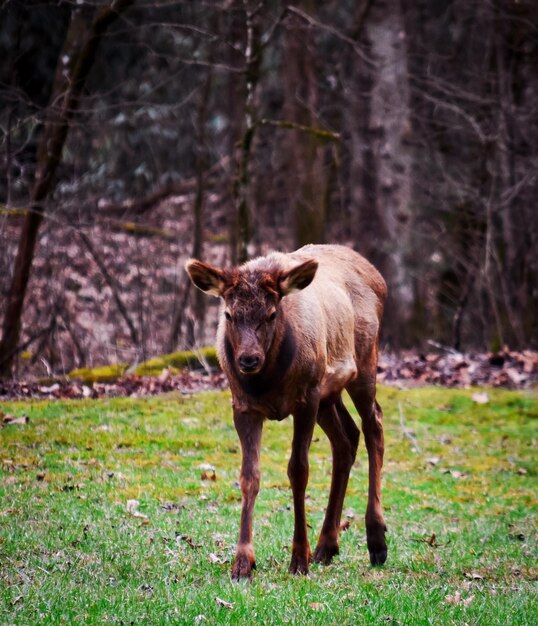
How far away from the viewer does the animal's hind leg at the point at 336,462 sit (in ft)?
26.0

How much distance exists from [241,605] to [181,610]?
1.23 ft

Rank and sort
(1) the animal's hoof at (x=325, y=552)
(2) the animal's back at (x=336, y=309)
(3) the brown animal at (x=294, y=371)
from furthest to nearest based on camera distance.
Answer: (1) the animal's hoof at (x=325, y=552) < (2) the animal's back at (x=336, y=309) < (3) the brown animal at (x=294, y=371)

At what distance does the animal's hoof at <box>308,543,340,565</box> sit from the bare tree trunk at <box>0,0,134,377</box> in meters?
8.54

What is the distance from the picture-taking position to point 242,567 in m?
6.81

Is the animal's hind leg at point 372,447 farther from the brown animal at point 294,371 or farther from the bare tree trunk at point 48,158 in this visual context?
the bare tree trunk at point 48,158

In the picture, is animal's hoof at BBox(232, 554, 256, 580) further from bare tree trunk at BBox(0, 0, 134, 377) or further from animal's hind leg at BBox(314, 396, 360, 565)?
bare tree trunk at BBox(0, 0, 134, 377)

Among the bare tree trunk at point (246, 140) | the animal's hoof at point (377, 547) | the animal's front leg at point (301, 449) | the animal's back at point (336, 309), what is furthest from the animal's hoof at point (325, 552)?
the bare tree trunk at point (246, 140)

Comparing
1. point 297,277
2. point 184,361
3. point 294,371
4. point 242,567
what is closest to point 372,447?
point 294,371

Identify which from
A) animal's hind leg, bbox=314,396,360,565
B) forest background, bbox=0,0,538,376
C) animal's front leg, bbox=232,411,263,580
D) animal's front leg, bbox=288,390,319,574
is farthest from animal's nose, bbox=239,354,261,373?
forest background, bbox=0,0,538,376

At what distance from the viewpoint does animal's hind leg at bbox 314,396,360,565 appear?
7.93 m

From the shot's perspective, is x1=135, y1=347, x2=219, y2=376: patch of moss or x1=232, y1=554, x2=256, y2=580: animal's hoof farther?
x1=135, y1=347, x2=219, y2=376: patch of moss

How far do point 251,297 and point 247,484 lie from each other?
1.32 metres

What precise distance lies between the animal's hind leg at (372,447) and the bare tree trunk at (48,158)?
304 inches

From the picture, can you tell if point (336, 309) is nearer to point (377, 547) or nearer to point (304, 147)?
point (377, 547)
